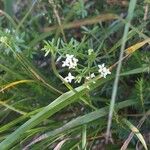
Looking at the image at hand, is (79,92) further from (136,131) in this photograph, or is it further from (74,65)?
(136,131)

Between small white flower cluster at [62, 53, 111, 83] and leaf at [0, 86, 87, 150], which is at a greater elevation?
small white flower cluster at [62, 53, 111, 83]

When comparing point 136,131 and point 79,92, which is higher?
point 79,92

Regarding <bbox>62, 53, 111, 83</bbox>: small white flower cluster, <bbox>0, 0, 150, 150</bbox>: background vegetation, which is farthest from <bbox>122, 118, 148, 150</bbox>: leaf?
<bbox>62, 53, 111, 83</bbox>: small white flower cluster

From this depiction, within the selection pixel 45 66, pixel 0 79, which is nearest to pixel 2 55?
pixel 0 79

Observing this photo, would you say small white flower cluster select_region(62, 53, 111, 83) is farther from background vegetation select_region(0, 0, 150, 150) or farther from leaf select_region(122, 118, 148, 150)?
leaf select_region(122, 118, 148, 150)

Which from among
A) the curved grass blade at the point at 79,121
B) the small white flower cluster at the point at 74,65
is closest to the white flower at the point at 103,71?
the small white flower cluster at the point at 74,65

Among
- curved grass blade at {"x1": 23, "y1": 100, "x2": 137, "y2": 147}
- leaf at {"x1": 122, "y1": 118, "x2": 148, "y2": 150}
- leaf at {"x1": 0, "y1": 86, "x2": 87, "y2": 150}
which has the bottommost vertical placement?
leaf at {"x1": 122, "y1": 118, "x2": 148, "y2": 150}

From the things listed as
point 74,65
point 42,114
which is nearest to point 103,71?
point 74,65

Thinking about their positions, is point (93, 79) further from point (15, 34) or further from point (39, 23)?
point (39, 23)
